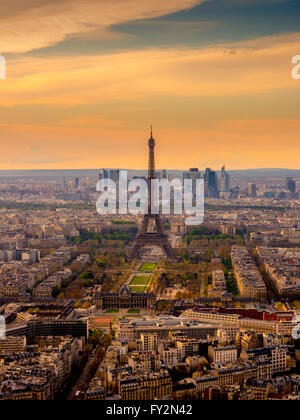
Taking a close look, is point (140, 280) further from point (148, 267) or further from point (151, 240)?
point (151, 240)

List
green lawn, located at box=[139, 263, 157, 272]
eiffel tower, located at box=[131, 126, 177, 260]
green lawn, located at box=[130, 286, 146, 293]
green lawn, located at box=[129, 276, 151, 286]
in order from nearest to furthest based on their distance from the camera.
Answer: green lawn, located at box=[130, 286, 146, 293]
green lawn, located at box=[129, 276, 151, 286]
green lawn, located at box=[139, 263, 157, 272]
eiffel tower, located at box=[131, 126, 177, 260]

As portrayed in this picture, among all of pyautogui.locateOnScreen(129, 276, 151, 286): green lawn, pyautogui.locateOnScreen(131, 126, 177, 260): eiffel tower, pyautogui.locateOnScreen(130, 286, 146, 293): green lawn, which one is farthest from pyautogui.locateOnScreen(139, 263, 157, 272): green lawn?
pyautogui.locateOnScreen(130, 286, 146, 293): green lawn

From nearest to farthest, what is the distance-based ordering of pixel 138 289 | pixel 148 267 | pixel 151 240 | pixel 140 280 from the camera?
pixel 138 289 → pixel 140 280 → pixel 148 267 → pixel 151 240

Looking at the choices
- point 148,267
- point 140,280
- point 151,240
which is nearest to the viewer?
point 140,280

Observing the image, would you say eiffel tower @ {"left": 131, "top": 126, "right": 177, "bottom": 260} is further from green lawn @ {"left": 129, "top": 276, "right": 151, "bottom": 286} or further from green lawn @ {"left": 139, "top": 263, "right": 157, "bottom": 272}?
green lawn @ {"left": 129, "top": 276, "right": 151, "bottom": 286}

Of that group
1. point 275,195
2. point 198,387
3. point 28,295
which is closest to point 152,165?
point 28,295

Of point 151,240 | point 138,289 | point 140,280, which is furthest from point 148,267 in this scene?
point 138,289

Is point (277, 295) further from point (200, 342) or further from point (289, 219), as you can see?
point (289, 219)

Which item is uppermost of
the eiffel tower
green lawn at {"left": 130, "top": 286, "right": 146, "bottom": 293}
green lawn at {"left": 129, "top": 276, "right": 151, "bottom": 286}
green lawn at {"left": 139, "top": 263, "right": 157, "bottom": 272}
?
the eiffel tower
